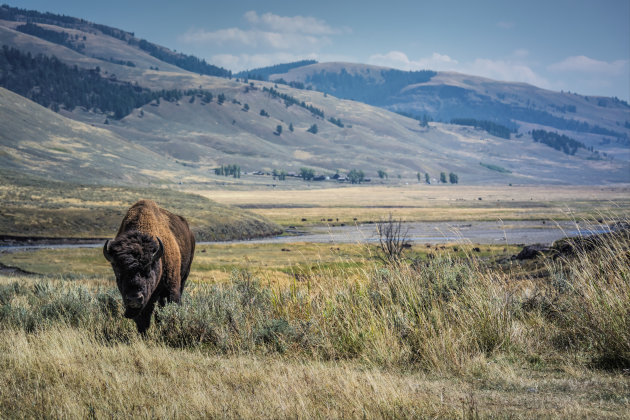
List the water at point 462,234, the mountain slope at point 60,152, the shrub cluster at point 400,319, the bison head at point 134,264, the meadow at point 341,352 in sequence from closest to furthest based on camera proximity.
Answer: the meadow at point 341,352
the shrub cluster at point 400,319
the bison head at point 134,264
the water at point 462,234
the mountain slope at point 60,152

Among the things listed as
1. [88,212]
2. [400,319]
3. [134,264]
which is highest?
[134,264]

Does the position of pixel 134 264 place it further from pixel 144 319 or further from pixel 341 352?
pixel 341 352

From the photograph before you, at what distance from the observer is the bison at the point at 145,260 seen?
330 inches

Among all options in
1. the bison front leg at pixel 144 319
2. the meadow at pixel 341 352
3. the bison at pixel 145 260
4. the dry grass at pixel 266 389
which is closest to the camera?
the dry grass at pixel 266 389

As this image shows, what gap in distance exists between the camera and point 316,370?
265 inches

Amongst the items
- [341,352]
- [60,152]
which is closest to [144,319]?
[341,352]

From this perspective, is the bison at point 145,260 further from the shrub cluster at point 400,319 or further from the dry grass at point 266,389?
the dry grass at point 266,389

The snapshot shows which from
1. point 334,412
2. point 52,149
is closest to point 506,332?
point 334,412

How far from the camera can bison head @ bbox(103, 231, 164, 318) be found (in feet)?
27.1

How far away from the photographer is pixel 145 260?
8.60 meters

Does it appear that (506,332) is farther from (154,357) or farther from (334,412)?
(154,357)

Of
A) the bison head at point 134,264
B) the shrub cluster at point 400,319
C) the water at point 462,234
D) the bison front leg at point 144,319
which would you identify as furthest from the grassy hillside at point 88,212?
the bison head at point 134,264

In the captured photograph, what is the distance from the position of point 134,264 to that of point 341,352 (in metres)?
3.32

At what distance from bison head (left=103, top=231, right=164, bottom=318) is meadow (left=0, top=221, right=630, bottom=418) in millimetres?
670
